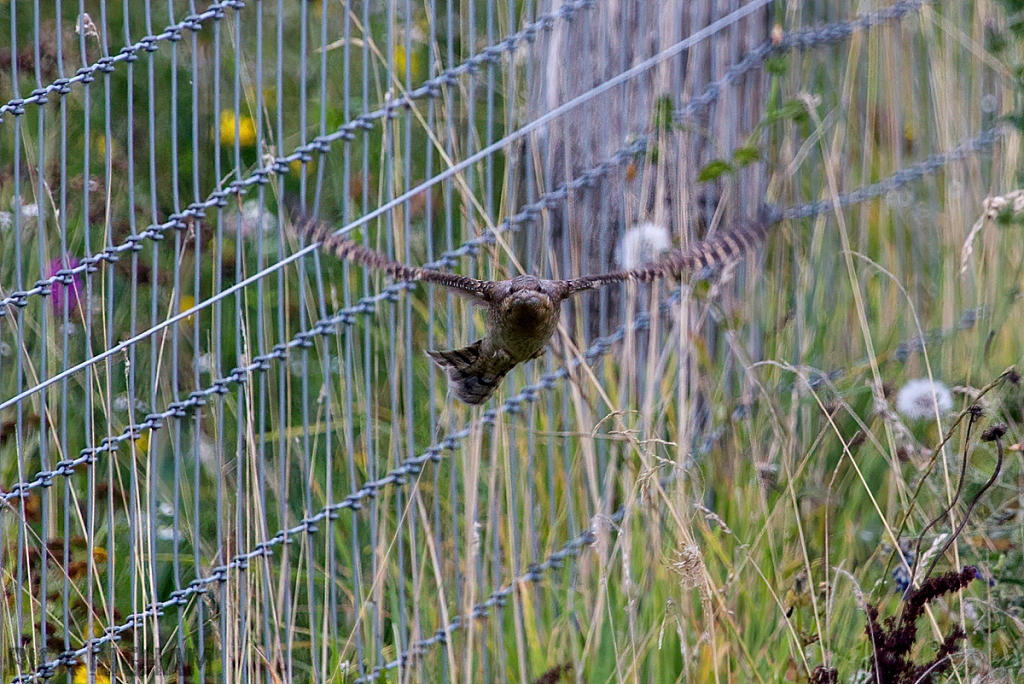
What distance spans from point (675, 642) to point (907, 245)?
2.32 meters

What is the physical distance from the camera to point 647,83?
163 inches

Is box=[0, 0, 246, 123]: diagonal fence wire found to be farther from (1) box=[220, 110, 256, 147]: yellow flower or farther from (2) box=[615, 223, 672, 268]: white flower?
(1) box=[220, 110, 256, 147]: yellow flower

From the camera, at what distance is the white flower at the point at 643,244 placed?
3.93 meters

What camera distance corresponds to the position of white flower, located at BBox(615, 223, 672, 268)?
12.9 feet

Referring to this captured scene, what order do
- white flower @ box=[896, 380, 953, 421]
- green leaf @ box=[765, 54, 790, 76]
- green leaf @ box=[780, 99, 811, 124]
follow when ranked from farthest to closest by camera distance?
green leaf @ box=[765, 54, 790, 76] < green leaf @ box=[780, 99, 811, 124] < white flower @ box=[896, 380, 953, 421]

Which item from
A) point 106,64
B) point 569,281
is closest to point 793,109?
point 569,281

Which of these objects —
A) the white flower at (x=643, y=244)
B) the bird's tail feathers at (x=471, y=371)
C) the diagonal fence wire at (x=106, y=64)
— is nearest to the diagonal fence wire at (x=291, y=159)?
the diagonal fence wire at (x=106, y=64)

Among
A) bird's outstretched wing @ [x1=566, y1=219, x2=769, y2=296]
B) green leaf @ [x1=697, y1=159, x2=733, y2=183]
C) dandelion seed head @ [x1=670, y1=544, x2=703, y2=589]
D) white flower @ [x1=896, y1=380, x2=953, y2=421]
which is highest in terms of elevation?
green leaf @ [x1=697, y1=159, x2=733, y2=183]

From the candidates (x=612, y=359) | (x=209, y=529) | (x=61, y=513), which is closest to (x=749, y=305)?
(x=612, y=359)

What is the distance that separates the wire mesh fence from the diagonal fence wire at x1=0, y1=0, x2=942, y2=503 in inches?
0.5

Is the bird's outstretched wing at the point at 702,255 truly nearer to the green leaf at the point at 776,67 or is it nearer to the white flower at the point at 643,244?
the white flower at the point at 643,244

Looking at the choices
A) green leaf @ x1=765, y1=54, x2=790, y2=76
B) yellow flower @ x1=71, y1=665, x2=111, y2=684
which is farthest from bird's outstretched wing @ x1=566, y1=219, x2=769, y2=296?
yellow flower @ x1=71, y1=665, x2=111, y2=684

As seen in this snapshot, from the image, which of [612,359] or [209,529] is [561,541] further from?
[209,529]

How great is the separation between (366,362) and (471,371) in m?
0.28
